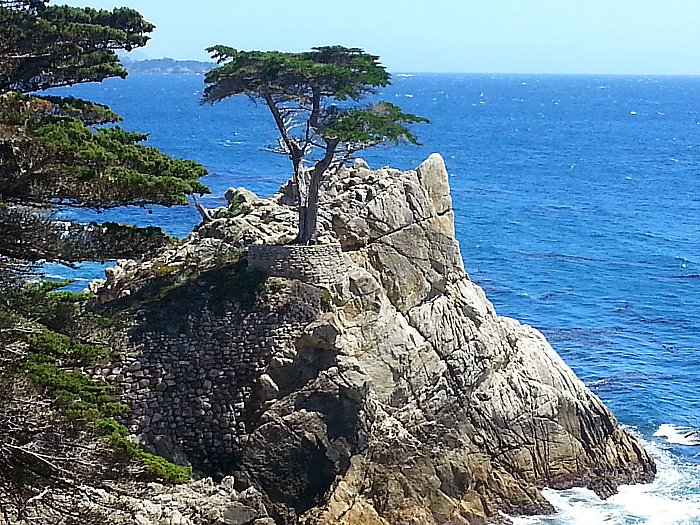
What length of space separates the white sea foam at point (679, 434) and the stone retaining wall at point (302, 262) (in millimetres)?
14210

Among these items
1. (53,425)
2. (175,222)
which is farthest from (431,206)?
(175,222)

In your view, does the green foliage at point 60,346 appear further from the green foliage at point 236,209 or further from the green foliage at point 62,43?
the green foliage at point 236,209

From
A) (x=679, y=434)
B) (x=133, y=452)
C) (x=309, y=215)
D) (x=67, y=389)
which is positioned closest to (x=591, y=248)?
(x=679, y=434)

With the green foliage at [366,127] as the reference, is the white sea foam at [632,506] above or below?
below

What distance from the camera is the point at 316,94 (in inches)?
1035

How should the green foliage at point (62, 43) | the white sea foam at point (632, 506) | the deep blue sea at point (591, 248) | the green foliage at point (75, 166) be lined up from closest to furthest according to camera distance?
the green foliage at point (75, 166), the green foliage at point (62, 43), the white sea foam at point (632, 506), the deep blue sea at point (591, 248)

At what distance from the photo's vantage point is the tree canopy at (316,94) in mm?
25609

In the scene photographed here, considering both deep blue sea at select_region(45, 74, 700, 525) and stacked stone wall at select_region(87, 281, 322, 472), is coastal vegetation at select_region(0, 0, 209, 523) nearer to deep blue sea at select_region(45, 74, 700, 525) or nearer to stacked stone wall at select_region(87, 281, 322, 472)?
stacked stone wall at select_region(87, 281, 322, 472)

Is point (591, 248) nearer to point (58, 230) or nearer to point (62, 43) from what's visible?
point (62, 43)

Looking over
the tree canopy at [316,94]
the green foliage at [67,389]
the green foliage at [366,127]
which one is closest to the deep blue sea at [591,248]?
the tree canopy at [316,94]

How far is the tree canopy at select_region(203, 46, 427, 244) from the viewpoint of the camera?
2561 cm

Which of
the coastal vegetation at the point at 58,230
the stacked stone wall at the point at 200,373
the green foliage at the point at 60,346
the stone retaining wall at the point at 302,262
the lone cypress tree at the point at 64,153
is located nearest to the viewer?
the coastal vegetation at the point at 58,230

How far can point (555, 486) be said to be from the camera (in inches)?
1094

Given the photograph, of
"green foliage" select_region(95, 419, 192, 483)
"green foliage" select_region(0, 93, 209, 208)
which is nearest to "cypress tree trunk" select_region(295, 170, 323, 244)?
"green foliage" select_region(0, 93, 209, 208)
